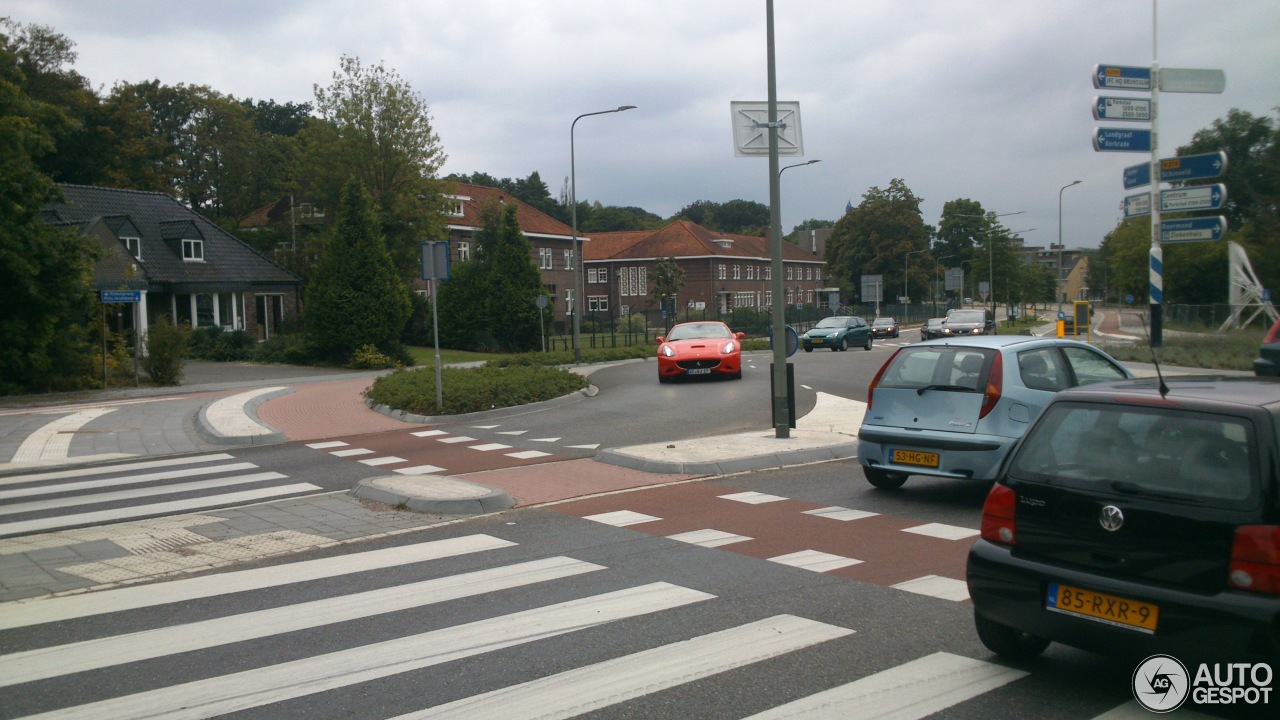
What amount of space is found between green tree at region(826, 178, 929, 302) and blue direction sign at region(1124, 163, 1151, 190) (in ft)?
246

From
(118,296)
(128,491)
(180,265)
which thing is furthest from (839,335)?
(128,491)

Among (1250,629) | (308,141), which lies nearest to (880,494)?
(1250,629)

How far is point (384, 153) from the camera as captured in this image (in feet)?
159

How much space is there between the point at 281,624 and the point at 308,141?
4791 centimetres

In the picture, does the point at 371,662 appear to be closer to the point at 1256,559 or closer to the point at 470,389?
the point at 1256,559

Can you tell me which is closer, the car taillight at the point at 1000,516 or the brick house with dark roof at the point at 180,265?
the car taillight at the point at 1000,516

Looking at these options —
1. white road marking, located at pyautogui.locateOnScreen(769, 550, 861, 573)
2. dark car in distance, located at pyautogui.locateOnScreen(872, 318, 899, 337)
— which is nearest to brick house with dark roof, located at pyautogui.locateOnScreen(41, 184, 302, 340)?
dark car in distance, located at pyautogui.locateOnScreen(872, 318, 899, 337)

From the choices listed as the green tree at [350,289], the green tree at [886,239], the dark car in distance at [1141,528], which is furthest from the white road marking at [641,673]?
the green tree at [886,239]

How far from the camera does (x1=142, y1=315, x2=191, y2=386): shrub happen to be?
2559cm

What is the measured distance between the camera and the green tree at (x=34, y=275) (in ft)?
71.3

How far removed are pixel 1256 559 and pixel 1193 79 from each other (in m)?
19.9

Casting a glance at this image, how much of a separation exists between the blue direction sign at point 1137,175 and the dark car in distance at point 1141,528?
18.6m

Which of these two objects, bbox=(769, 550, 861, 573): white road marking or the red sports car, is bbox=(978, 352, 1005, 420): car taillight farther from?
the red sports car

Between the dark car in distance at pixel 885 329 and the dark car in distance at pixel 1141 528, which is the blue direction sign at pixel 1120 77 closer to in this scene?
the dark car in distance at pixel 1141 528
